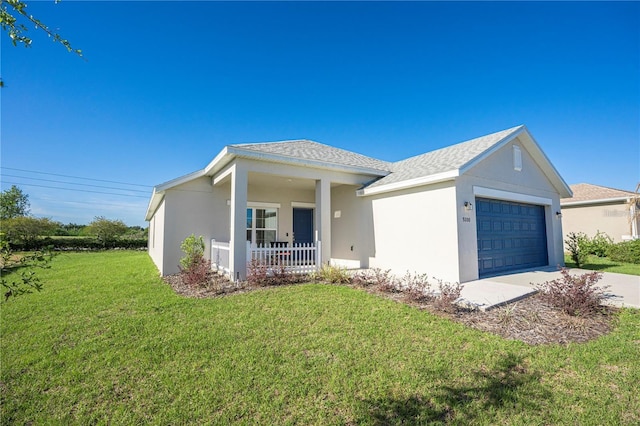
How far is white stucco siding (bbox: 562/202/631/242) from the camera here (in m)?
16.5

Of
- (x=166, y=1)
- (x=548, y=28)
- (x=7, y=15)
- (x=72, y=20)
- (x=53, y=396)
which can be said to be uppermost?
(x=548, y=28)

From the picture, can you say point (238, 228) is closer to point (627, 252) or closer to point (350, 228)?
point (350, 228)

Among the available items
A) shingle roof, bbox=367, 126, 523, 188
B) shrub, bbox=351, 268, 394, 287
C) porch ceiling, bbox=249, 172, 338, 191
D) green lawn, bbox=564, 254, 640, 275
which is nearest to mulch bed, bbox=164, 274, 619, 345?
shrub, bbox=351, 268, 394, 287

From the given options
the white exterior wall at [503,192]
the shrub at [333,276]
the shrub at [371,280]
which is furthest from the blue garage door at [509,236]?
the shrub at [333,276]

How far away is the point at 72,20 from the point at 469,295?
932 centimetres

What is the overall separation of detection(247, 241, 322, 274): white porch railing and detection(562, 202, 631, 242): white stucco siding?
63.9 feet

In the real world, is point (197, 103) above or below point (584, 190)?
above

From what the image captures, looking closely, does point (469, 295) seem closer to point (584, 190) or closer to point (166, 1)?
point (166, 1)

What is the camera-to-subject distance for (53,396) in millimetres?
3201

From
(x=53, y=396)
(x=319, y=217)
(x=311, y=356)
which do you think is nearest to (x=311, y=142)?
(x=319, y=217)

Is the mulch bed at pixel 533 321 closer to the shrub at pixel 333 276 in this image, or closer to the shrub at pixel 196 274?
the shrub at pixel 333 276

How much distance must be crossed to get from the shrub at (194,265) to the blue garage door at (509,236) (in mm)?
8691

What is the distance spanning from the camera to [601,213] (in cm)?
1728

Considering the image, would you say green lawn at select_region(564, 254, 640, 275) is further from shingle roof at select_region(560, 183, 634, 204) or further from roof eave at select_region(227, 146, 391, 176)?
roof eave at select_region(227, 146, 391, 176)
